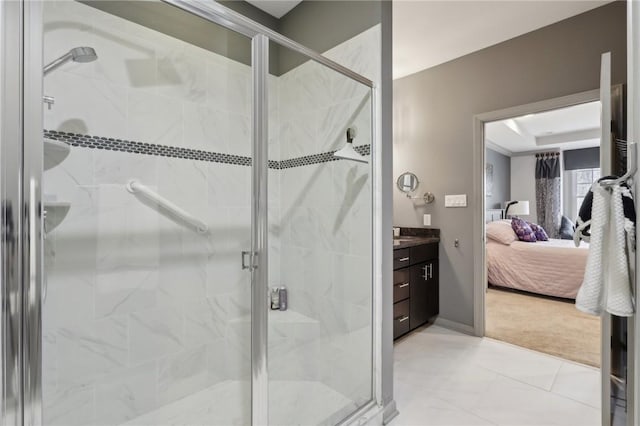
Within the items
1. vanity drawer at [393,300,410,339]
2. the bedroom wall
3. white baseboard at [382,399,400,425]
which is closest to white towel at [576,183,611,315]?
white baseboard at [382,399,400,425]

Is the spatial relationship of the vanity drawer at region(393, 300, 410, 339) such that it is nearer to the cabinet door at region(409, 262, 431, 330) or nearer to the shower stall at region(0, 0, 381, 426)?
the cabinet door at region(409, 262, 431, 330)

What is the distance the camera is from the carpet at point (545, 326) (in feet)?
8.52

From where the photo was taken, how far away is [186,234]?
5.94 feet

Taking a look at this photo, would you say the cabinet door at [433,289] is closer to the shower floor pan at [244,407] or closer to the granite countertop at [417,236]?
the granite countertop at [417,236]

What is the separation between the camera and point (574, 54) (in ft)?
8.00

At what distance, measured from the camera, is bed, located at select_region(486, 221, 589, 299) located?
12.7ft

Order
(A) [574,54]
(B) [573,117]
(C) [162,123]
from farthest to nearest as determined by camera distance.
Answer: (B) [573,117]
(A) [574,54]
(C) [162,123]

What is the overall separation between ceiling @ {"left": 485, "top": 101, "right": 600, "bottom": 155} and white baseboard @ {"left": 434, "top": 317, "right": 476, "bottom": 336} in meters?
2.71

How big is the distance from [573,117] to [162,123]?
5.78 metres

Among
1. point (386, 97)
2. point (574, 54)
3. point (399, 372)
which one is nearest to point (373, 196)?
point (386, 97)

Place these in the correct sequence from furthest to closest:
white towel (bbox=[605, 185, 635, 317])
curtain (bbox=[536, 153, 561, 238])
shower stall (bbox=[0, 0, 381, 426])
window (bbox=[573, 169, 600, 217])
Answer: curtain (bbox=[536, 153, 561, 238]) → window (bbox=[573, 169, 600, 217]) → shower stall (bbox=[0, 0, 381, 426]) → white towel (bbox=[605, 185, 635, 317])

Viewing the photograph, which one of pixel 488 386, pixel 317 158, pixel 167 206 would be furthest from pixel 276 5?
pixel 488 386

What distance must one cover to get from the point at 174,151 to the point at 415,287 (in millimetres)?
2285

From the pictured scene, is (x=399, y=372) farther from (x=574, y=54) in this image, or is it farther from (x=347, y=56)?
(x=574, y=54)
